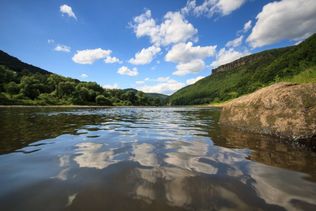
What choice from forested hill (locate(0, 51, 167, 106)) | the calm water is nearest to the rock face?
the calm water

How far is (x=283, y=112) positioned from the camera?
8.05 m

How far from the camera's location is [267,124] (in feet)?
28.9

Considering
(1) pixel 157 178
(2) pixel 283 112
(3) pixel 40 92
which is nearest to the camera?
(1) pixel 157 178

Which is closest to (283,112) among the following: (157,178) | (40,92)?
(157,178)

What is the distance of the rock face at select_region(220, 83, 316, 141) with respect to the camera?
23.2ft

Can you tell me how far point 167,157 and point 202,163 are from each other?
3.21ft

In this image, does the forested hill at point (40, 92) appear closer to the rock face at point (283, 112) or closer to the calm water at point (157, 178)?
the calm water at point (157, 178)

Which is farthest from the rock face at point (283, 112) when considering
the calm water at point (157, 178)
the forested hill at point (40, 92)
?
the forested hill at point (40, 92)

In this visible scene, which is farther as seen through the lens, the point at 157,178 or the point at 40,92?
the point at 40,92

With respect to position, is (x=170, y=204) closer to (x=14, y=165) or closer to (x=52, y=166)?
(x=52, y=166)

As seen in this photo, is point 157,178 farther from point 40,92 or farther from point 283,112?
point 40,92

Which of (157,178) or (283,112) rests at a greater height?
(283,112)

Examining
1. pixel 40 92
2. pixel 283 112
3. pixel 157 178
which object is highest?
pixel 40 92

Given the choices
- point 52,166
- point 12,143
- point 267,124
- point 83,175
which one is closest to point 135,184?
point 83,175
